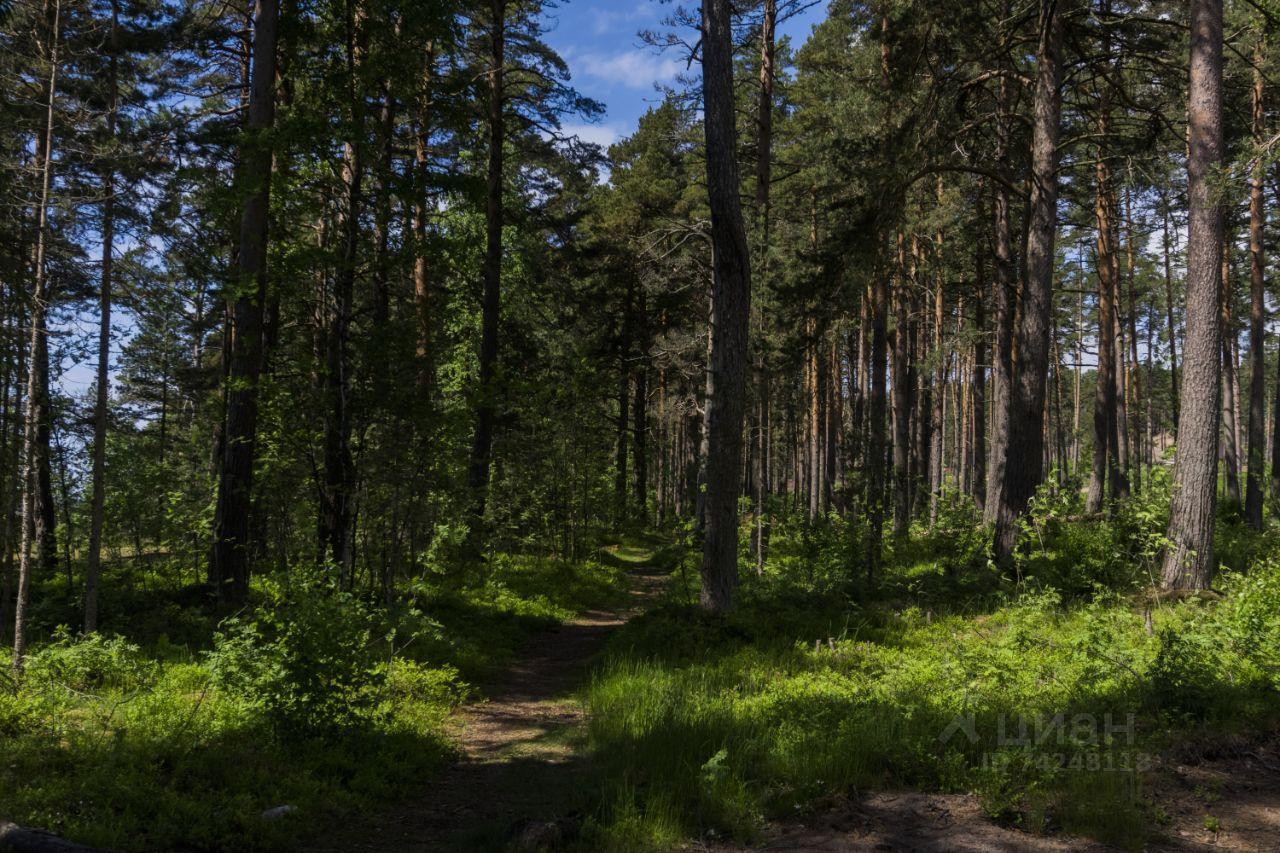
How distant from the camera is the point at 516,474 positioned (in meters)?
16.7

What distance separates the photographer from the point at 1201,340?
29.4 feet

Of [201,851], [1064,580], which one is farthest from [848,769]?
[1064,580]

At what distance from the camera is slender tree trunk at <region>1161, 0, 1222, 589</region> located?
351 inches

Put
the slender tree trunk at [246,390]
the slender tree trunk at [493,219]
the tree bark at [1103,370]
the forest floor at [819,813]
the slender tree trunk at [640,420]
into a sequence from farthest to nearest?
the slender tree trunk at [640,420]
the tree bark at [1103,370]
the slender tree trunk at [493,219]
the slender tree trunk at [246,390]
the forest floor at [819,813]

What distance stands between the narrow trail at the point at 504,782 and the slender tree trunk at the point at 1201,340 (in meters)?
8.09

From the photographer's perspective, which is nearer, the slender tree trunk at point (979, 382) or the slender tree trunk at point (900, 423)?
the slender tree trunk at point (900, 423)

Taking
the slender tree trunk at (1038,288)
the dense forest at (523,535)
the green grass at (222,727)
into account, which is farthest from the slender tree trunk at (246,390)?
the slender tree trunk at (1038,288)

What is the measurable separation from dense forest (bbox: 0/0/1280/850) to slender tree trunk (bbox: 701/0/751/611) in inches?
2.0

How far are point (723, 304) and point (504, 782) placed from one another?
618 cm

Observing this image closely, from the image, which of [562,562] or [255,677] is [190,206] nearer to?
[562,562]

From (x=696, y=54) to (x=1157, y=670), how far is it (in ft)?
29.7

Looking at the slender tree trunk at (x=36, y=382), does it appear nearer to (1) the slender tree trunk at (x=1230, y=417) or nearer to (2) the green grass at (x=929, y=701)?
(2) the green grass at (x=929, y=701)

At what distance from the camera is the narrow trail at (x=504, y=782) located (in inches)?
185

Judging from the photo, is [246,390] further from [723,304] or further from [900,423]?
[900,423]
